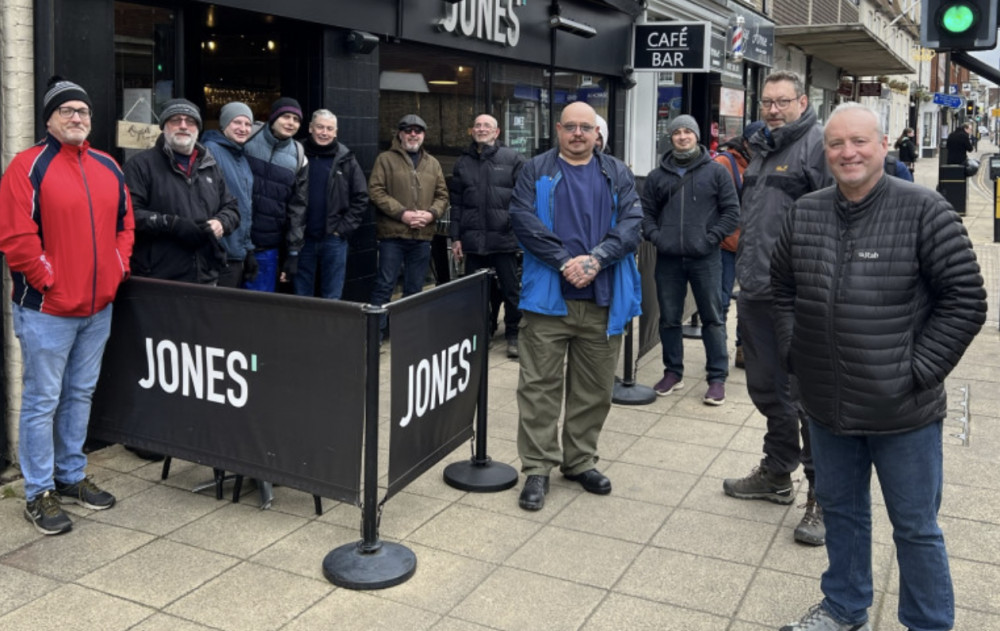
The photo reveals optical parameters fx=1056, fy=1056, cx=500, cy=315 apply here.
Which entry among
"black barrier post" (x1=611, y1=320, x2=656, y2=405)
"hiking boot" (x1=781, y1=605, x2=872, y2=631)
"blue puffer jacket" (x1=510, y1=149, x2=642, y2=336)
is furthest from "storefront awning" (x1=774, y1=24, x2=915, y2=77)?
"hiking boot" (x1=781, y1=605, x2=872, y2=631)

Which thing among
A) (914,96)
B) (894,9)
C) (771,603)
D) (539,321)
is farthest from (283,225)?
(914,96)

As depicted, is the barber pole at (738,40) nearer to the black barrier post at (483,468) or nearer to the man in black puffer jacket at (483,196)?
the man in black puffer jacket at (483,196)

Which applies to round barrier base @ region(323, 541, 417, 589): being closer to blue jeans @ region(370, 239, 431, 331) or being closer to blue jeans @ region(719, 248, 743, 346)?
blue jeans @ region(370, 239, 431, 331)

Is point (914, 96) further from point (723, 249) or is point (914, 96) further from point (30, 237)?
point (30, 237)

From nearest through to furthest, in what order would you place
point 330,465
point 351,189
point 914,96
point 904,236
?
point 904,236
point 330,465
point 351,189
point 914,96

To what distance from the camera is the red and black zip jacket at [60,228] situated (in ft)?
15.0

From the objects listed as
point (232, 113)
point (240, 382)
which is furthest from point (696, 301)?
point (240, 382)

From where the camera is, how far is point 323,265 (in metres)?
7.81

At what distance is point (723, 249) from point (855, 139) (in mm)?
5340

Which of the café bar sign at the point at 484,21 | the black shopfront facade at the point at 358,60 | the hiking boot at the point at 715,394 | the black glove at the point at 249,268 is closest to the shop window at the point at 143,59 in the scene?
the black shopfront facade at the point at 358,60

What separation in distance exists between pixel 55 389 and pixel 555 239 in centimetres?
242

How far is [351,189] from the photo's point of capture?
772 cm

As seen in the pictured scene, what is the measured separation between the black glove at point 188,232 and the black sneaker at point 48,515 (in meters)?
1.45

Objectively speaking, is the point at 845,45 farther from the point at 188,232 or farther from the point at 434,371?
the point at 434,371
